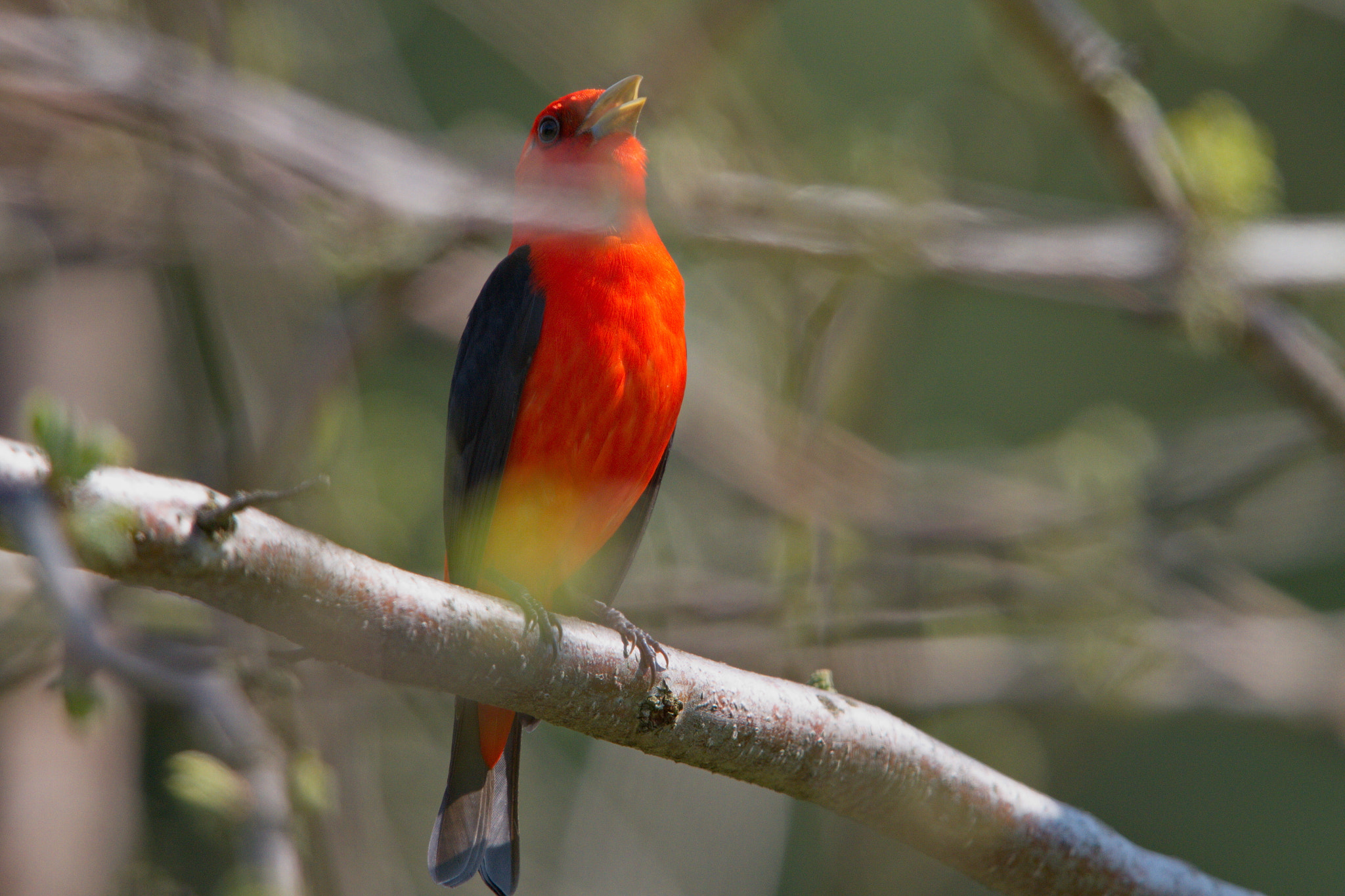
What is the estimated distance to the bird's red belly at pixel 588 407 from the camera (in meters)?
3.19

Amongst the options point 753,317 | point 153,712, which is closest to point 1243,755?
point 753,317

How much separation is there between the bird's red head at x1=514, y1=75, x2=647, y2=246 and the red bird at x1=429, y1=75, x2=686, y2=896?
16 mm

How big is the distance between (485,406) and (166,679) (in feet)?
5.23

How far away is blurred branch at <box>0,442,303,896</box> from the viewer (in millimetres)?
1307

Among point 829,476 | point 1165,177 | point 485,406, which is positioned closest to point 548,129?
point 485,406

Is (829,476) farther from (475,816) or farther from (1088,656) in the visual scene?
(475,816)

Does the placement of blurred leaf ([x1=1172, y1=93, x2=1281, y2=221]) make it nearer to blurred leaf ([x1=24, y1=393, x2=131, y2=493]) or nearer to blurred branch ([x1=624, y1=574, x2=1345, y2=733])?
blurred branch ([x1=624, y1=574, x2=1345, y2=733])

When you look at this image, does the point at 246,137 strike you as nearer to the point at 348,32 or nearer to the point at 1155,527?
the point at 348,32

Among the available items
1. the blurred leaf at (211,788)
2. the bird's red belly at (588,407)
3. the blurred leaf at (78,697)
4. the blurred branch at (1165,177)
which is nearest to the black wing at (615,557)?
the bird's red belly at (588,407)

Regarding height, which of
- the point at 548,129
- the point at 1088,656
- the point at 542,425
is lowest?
the point at 542,425

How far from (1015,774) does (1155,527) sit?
1.53 m

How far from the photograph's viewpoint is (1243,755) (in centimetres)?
883

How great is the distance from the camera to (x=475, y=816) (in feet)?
10.7

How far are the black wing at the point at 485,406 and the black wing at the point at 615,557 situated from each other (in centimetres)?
50
